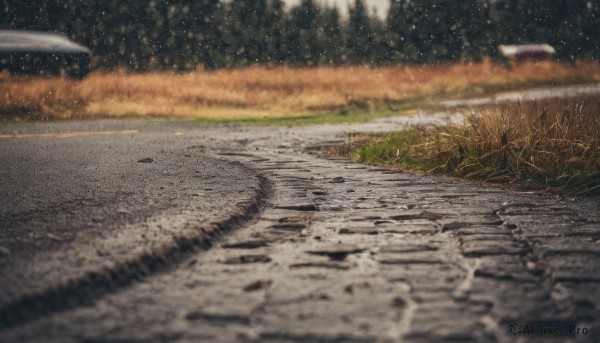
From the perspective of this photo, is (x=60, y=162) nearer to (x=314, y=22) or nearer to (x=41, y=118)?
(x=41, y=118)

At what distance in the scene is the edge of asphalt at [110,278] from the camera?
7.35 ft

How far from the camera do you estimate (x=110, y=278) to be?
2576 mm

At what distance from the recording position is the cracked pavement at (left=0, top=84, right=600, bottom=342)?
82.9 inches

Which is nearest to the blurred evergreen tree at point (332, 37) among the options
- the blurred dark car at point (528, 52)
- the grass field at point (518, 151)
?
the blurred dark car at point (528, 52)

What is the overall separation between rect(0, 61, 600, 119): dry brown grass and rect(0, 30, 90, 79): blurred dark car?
9.79ft

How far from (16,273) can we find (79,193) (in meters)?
1.74

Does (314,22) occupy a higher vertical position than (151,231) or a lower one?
higher

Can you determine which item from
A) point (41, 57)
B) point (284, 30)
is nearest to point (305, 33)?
point (284, 30)

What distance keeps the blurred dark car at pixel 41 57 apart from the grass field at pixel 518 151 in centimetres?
1543

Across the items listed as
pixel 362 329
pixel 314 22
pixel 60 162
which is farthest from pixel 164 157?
pixel 314 22

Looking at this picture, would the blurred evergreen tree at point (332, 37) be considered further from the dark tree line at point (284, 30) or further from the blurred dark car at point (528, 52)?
the blurred dark car at point (528, 52)

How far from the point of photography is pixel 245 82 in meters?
18.0

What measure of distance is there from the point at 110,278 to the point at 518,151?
151 inches

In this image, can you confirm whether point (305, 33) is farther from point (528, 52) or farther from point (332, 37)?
point (528, 52)
